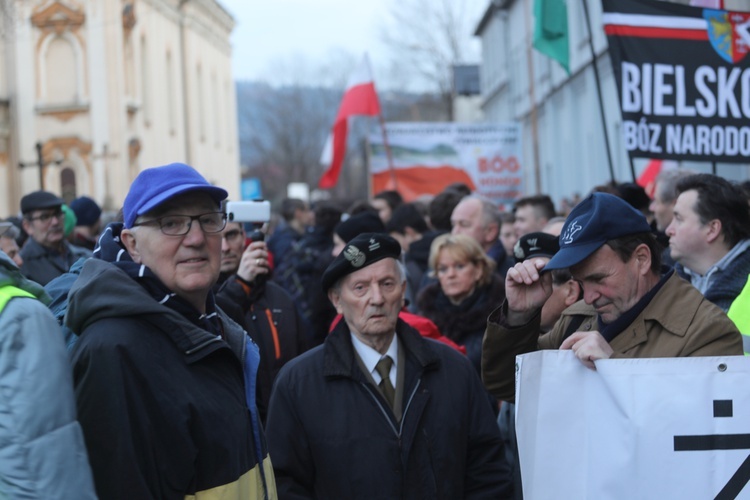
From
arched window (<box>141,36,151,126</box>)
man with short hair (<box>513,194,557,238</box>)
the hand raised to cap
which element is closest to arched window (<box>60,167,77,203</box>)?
arched window (<box>141,36,151,126</box>)

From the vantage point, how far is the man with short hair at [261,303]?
20.2ft

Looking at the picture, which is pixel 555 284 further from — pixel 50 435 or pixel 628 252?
pixel 50 435

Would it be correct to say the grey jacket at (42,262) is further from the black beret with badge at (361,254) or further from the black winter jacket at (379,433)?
the black winter jacket at (379,433)

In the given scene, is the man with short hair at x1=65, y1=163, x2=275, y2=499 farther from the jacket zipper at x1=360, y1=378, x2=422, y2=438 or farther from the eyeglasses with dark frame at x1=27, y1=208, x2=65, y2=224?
the eyeglasses with dark frame at x1=27, y1=208, x2=65, y2=224

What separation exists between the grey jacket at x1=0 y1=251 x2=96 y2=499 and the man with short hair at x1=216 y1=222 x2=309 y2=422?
129 inches

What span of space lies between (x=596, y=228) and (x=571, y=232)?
3.7 inches

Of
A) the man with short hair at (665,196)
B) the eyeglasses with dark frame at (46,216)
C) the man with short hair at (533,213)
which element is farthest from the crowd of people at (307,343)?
the eyeglasses with dark frame at (46,216)

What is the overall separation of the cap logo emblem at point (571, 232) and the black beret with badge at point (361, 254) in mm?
1148

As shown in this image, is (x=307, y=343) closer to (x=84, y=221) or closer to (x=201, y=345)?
(x=201, y=345)

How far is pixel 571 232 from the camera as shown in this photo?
369 cm

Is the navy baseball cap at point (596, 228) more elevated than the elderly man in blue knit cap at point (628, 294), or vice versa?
the navy baseball cap at point (596, 228)

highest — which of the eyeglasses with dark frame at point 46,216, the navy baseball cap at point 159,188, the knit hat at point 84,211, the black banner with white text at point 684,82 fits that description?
the black banner with white text at point 684,82

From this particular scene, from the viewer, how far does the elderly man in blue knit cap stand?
3480 millimetres

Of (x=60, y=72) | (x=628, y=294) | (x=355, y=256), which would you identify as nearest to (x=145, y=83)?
(x=60, y=72)
